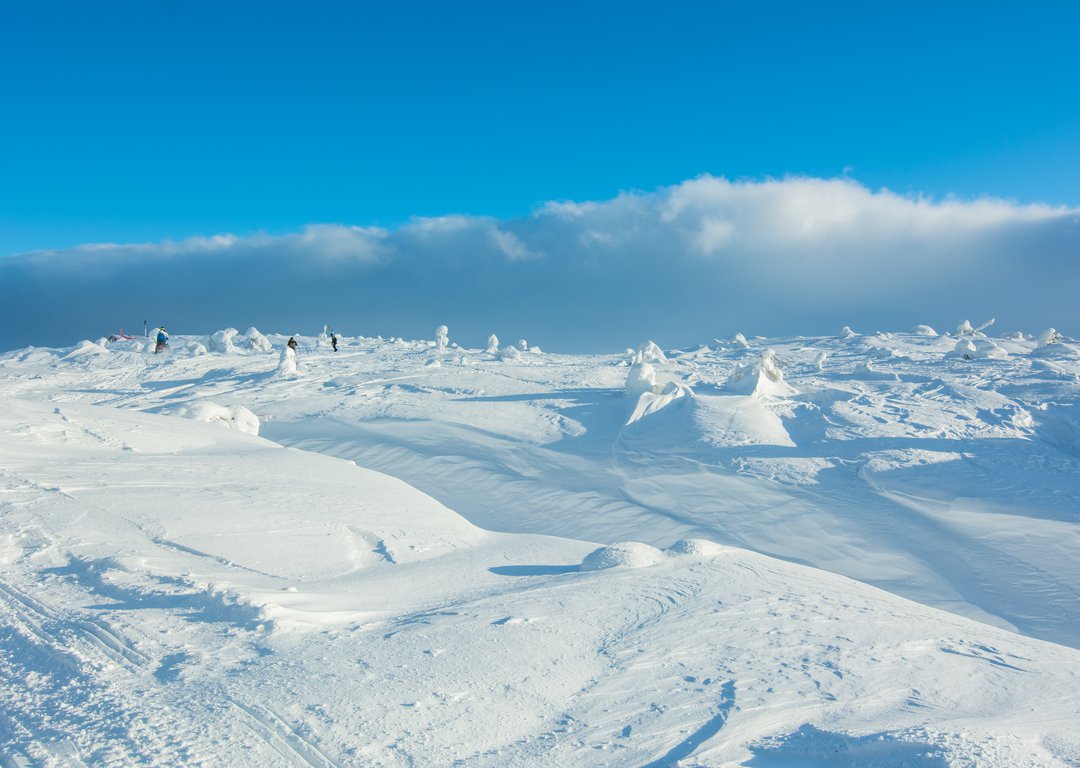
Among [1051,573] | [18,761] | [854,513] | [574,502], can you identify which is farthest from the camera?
[574,502]

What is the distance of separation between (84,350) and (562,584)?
91.2ft

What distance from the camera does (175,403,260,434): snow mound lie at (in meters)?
12.3

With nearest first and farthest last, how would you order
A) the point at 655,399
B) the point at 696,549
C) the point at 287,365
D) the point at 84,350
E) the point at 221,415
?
the point at 696,549 → the point at 221,415 → the point at 655,399 → the point at 287,365 → the point at 84,350

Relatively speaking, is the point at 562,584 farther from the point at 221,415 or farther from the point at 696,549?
the point at 221,415

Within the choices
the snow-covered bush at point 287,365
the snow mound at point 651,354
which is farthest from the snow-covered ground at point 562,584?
the snow mound at point 651,354

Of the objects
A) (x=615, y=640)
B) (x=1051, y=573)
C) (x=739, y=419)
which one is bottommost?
(x=1051, y=573)

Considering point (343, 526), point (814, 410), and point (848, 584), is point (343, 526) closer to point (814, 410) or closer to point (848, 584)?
point (848, 584)

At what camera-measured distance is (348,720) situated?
3268mm

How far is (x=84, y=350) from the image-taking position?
2678 cm

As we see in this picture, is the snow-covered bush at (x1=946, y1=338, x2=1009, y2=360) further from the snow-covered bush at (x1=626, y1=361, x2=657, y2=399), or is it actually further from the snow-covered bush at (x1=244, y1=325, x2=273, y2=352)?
the snow-covered bush at (x1=244, y1=325, x2=273, y2=352)

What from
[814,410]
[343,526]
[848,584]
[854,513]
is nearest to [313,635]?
[343,526]

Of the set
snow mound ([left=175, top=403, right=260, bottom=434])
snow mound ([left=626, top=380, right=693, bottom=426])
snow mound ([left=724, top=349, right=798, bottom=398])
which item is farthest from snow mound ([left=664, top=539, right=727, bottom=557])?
snow mound ([left=175, top=403, right=260, bottom=434])

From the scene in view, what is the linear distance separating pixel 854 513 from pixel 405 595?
695cm

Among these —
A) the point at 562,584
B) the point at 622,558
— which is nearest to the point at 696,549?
the point at 622,558
